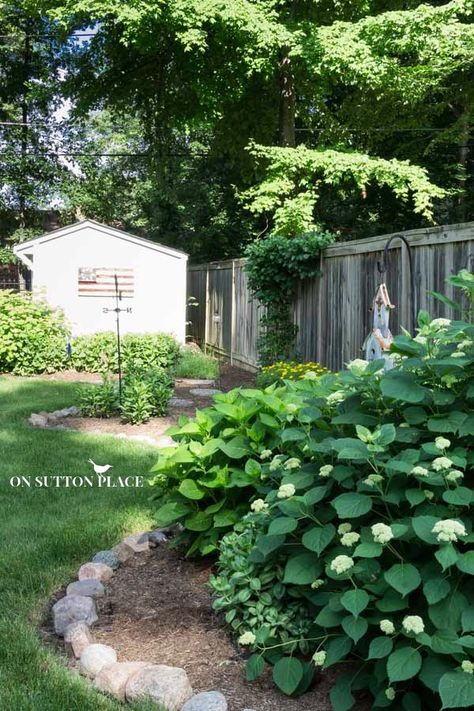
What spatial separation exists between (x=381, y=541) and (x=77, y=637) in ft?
4.53

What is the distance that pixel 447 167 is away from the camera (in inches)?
791

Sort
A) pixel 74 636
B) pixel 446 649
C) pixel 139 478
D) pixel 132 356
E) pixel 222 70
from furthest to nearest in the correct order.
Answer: pixel 222 70, pixel 132 356, pixel 139 478, pixel 74 636, pixel 446 649

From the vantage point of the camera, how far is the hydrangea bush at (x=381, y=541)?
200 cm

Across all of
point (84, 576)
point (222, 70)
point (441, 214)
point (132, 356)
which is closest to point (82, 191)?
point (222, 70)

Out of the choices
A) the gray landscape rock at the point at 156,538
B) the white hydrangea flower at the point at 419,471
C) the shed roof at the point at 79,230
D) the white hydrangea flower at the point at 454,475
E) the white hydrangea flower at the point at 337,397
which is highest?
the shed roof at the point at 79,230

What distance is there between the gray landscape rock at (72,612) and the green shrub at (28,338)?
9.42m

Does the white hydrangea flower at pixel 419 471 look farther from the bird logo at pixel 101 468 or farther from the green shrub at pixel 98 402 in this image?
the green shrub at pixel 98 402

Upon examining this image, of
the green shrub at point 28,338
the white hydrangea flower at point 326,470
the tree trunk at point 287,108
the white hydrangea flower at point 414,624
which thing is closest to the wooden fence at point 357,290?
the white hydrangea flower at point 326,470

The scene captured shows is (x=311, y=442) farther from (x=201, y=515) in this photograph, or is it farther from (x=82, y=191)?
(x=82, y=191)

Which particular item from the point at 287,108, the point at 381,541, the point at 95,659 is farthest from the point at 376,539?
the point at 287,108

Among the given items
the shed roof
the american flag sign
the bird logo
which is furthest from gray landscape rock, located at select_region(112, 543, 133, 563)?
the shed roof

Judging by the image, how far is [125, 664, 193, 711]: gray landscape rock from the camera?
7.70 feet

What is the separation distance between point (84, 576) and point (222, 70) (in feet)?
45.2

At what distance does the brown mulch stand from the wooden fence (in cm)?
222
